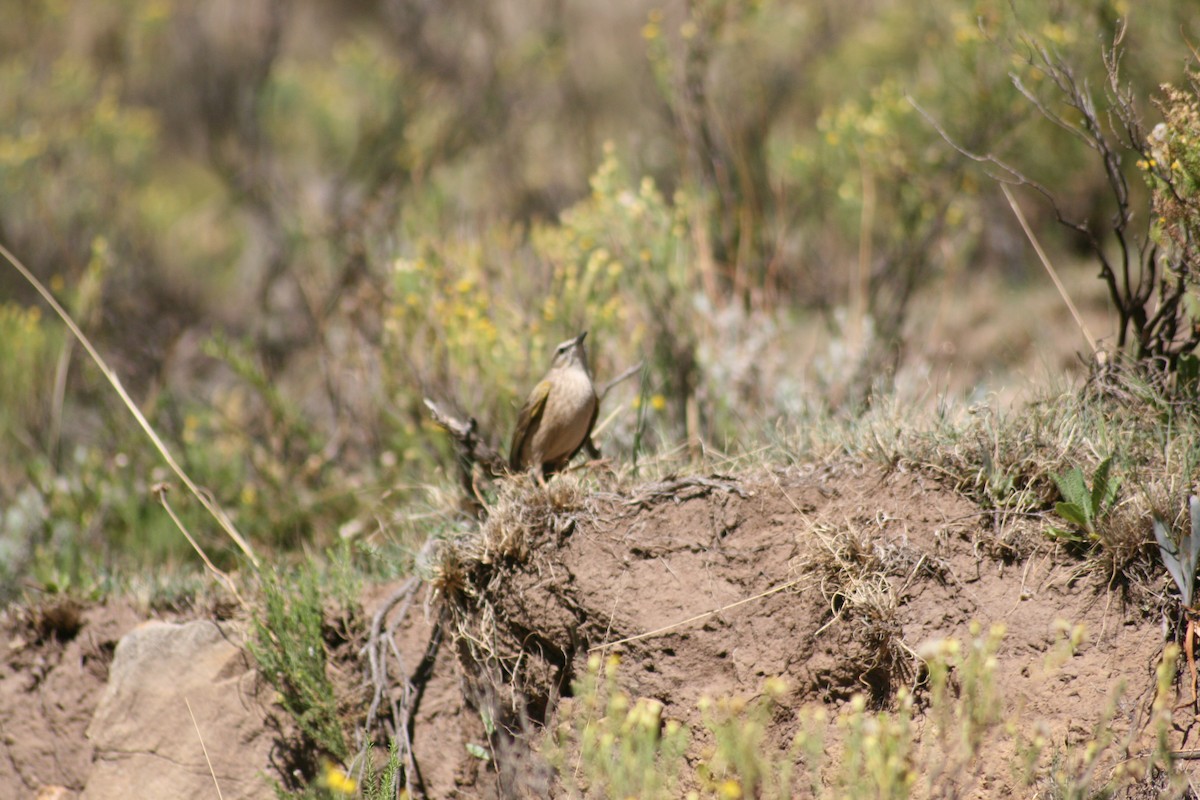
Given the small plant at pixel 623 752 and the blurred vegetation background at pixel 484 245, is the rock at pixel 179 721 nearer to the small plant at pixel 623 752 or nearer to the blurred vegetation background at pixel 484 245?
the blurred vegetation background at pixel 484 245

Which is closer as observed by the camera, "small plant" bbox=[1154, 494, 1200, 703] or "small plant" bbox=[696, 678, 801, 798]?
"small plant" bbox=[696, 678, 801, 798]

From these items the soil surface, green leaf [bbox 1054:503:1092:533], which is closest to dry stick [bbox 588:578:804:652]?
the soil surface

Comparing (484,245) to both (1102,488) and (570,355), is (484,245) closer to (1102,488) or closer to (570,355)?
(570,355)

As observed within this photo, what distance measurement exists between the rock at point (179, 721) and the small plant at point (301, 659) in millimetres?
184

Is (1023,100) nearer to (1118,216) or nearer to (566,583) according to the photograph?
(1118,216)

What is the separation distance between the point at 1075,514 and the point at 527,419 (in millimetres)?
1917

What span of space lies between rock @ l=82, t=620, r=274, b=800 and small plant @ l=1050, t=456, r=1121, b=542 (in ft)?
9.34

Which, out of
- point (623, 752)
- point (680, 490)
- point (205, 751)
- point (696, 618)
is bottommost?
point (205, 751)

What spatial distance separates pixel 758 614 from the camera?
3.12m

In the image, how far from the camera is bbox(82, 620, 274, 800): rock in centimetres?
349

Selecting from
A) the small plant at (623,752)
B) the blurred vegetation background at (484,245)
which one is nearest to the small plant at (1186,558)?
the blurred vegetation background at (484,245)

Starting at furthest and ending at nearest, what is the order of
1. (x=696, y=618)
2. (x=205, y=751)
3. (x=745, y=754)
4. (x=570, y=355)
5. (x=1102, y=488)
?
1. (x=570, y=355)
2. (x=205, y=751)
3. (x=696, y=618)
4. (x=1102, y=488)
5. (x=745, y=754)

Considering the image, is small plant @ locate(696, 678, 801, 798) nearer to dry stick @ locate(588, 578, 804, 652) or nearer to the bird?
dry stick @ locate(588, 578, 804, 652)

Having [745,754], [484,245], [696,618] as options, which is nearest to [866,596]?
[696,618]
